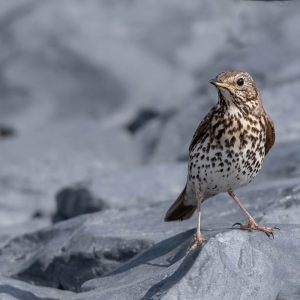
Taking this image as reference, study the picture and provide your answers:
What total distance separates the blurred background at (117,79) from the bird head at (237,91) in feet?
12.2

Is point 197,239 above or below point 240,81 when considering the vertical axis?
below

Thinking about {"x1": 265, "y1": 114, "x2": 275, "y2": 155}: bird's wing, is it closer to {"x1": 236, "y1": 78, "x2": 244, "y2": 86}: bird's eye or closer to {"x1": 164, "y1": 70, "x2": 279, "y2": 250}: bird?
{"x1": 164, "y1": 70, "x2": 279, "y2": 250}: bird

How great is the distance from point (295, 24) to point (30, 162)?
15.4 feet

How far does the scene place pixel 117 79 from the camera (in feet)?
43.8

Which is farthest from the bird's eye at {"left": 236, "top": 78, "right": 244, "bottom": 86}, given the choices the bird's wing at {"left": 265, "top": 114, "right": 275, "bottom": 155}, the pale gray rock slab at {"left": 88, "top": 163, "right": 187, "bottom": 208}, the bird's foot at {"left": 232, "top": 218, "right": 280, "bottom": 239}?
the pale gray rock slab at {"left": 88, "top": 163, "right": 187, "bottom": 208}

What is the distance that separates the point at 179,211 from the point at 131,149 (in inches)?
201

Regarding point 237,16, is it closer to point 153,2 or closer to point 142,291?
point 153,2

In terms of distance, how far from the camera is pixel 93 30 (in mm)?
14062

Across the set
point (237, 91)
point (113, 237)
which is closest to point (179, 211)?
point (113, 237)

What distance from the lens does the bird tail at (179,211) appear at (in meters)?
6.60

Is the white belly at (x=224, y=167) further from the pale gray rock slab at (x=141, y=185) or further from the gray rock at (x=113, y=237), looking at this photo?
the pale gray rock slab at (x=141, y=185)

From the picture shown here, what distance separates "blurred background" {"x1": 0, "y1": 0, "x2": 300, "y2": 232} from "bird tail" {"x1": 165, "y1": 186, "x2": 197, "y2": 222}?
301cm

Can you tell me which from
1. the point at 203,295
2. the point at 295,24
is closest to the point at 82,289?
the point at 203,295

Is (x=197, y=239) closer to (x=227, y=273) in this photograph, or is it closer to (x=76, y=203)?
(x=227, y=273)
